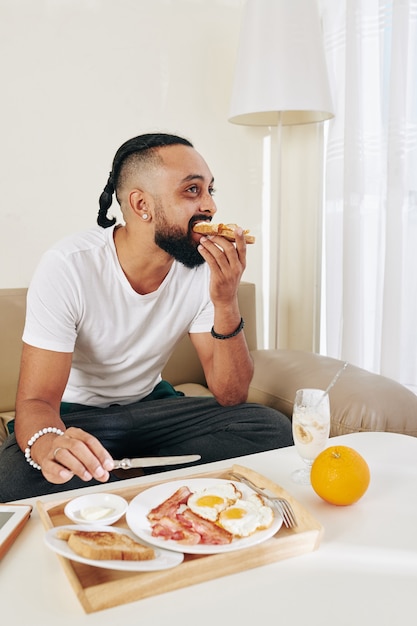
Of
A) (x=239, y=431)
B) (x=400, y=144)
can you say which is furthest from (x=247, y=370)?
(x=400, y=144)

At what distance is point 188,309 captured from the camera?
1809 mm

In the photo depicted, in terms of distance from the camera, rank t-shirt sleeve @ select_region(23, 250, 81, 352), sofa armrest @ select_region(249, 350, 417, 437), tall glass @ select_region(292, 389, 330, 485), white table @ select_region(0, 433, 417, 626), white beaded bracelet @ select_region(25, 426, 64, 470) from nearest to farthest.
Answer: white table @ select_region(0, 433, 417, 626)
tall glass @ select_region(292, 389, 330, 485)
white beaded bracelet @ select_region(25, 426, 64, 470)
t-shirt sleeve @ select_region(23, 250, 81, 352)
sofa armrest @ select_region(249, 350, 417, 437)

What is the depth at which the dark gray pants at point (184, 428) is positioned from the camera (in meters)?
1.62

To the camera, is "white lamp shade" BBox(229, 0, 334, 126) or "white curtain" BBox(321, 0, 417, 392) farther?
"white lamp shade" BBox(229, 0, 334, 126)

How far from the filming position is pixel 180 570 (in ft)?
2.72

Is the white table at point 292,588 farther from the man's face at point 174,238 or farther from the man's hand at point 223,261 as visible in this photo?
the man's face at point 174,238

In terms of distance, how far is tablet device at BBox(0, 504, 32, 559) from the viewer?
93 cm

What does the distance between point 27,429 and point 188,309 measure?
1.96ft

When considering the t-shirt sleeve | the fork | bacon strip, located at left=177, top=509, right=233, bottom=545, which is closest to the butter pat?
bacon strip, located at left=177, top=509, right=233, bottom=545

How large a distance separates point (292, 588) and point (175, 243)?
1030mm

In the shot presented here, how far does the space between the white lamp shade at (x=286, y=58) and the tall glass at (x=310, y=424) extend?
1.60m

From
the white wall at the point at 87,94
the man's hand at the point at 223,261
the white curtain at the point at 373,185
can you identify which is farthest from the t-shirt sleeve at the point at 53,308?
the white curtain at the point at 373,185

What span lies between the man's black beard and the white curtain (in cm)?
98

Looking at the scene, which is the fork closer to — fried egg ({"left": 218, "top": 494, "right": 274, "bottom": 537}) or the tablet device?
fried egg ({"left": 218, "top": 494, "right": 274, "bottom": 537})
